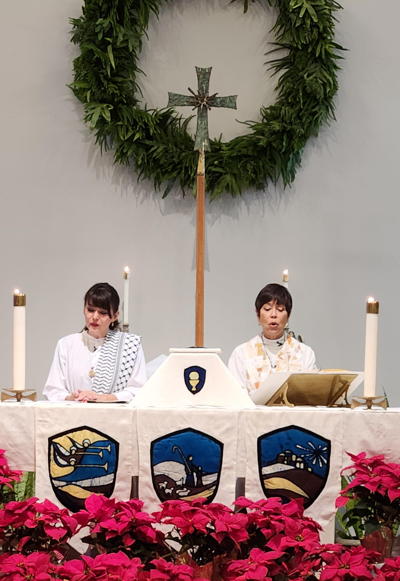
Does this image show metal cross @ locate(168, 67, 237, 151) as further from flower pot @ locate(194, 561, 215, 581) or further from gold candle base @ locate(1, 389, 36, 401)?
flower pot @ locate(194, 561, 215, 581)

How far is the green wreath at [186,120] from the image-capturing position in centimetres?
493

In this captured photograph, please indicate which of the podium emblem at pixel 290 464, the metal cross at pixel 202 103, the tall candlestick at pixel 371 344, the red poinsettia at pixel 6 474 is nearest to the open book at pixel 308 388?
the tall candlestick at pixel 371 344

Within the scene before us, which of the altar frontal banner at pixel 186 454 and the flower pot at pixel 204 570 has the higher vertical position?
the altar frontal banner at pixel 186 454

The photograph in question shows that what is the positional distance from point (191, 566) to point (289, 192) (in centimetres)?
288

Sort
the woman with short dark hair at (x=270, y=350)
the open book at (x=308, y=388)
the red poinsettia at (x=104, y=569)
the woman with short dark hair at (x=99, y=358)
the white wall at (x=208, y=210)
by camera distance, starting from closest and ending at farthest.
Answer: the red poinsettia at (x=104, y=569)
the open book at (x=308, y=388)
the woman with short dark hair at (x=99, y=358)
the woman with short dark hair at (x=270, y=350)
the white wall at (x=208, y=210)

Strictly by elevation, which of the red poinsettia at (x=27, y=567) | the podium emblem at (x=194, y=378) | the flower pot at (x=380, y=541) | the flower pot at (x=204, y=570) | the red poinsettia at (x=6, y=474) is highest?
the podium emblem at (x=194, y=378)

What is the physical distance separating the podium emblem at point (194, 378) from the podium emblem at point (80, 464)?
1.06ft

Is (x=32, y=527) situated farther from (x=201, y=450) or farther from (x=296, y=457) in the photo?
(x=296, y=457)

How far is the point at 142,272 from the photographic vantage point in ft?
16.9

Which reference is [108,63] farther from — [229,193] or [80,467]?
[80,467]

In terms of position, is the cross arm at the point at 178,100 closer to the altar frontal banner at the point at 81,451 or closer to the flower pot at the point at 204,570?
the altar frontal banner at the point at 81,451

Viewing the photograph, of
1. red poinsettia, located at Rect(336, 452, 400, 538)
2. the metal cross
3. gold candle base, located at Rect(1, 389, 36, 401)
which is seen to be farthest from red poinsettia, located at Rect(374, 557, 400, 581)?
the metal cross

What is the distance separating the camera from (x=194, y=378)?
10.2 feet

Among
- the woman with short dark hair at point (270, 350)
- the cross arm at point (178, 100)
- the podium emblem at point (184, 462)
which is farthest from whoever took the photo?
the cross arm at point (178, 100)
